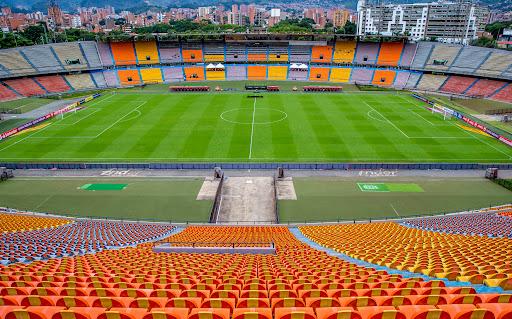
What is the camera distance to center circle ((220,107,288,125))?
52.3 meters

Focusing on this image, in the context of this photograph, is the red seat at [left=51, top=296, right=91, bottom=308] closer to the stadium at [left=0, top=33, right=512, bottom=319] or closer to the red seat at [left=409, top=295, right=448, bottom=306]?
the stadium at [left=0, top=33, right=512, bottom=319]

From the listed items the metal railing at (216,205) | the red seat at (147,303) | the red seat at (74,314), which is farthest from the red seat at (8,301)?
the metal railing at (216,205)

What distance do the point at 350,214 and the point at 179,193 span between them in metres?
14.8

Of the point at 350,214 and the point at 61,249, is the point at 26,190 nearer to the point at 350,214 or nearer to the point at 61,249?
the point at 61,249

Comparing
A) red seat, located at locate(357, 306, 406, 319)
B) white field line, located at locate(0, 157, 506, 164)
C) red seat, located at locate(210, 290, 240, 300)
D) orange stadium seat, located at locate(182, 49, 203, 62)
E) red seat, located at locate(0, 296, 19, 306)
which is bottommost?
white field line, located at locate(0, 157, 506, 164)

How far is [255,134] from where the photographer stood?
47031 mm

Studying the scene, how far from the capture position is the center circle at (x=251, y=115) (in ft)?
172

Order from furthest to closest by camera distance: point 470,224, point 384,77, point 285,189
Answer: point 384,77 < point 285,189 < point 470,224

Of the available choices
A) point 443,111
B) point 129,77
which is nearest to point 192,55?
point 129,77

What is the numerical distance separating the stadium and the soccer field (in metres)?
0.35

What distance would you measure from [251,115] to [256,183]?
75.3 ft

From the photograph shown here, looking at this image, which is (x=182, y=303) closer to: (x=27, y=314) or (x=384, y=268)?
(x=27, y=314)

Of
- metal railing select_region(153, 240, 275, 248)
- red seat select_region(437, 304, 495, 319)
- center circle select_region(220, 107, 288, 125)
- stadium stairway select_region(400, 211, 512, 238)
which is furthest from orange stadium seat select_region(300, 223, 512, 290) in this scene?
center circle select_region(220, 107, 288, 125)

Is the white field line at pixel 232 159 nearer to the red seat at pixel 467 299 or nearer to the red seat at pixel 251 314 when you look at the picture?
the red seat at pixel 467 299
